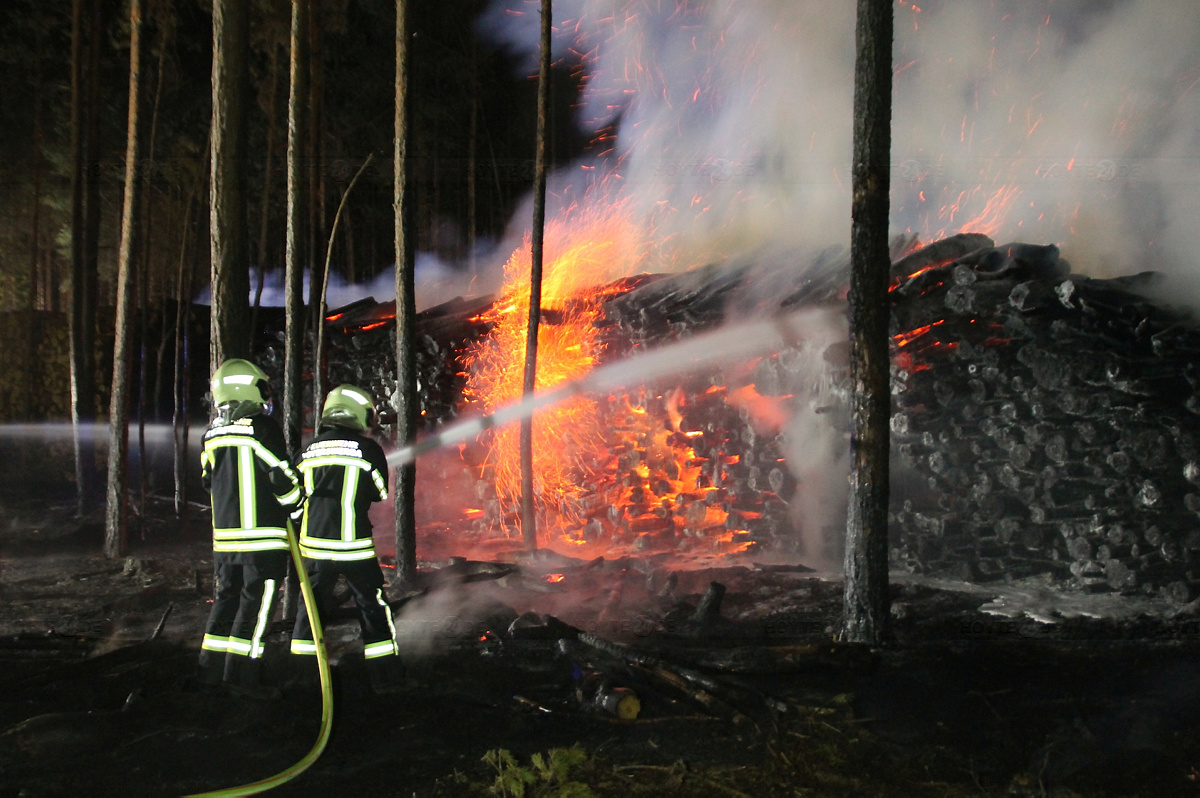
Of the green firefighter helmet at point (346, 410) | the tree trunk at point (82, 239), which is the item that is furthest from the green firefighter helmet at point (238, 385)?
the tree trunk at point (82, 239)

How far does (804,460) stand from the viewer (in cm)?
1055

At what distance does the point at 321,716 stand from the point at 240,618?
821 mm

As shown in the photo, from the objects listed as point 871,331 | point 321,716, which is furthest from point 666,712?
point 871,331

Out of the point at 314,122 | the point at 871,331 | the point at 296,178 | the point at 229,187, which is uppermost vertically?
the point at 314,122

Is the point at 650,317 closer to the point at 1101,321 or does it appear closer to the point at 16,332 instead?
the point at 1101,321

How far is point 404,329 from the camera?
9133 millimetres

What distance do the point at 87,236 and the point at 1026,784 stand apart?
1544 cm

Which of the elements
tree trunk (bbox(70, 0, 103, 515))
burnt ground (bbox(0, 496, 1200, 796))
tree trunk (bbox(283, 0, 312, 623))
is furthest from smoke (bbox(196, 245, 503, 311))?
burnt ground (bbox(0, 496, 1200, 796))

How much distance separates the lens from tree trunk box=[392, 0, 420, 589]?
889 cm

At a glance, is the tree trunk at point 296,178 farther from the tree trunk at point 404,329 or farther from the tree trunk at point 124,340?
the tree trunk at point 124,340

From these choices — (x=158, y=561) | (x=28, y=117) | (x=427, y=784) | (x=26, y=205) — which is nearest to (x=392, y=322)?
(x=158, y=561)

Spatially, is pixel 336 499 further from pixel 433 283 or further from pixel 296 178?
pixel 433 283

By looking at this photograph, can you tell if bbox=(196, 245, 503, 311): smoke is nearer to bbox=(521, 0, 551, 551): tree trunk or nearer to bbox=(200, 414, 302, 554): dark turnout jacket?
bbox=(521, 0, 551, 551): tree trunk

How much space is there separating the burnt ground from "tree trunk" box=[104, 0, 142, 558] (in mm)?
3434
